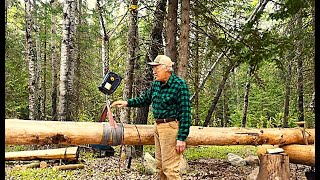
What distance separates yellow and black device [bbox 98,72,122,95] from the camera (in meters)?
5.25

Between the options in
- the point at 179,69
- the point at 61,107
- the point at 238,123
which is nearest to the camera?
the point at 179,69

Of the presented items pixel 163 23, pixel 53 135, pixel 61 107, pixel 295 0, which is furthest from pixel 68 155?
pixel 295 0

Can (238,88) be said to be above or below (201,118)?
above

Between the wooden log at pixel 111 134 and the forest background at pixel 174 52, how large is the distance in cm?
229

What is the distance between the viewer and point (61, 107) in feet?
31.1

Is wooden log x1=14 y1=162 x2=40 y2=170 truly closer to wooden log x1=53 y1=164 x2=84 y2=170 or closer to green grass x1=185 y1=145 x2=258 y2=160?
wooden log x1=53 y1=164 x2=84 y2=170

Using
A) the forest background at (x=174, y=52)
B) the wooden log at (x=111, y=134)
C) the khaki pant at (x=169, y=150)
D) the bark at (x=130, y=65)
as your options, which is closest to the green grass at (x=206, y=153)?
the forest background at (x=174, y=52)

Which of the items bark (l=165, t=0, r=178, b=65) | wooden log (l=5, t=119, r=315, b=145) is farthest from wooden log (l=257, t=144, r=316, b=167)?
bark (l=165, t=0, r=178, b=65)

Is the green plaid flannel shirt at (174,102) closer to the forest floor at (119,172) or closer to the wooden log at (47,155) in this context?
the forest floor at (119,172)

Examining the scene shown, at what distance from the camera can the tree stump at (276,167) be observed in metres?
5.63

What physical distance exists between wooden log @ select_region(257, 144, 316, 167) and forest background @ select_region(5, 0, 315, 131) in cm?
249
